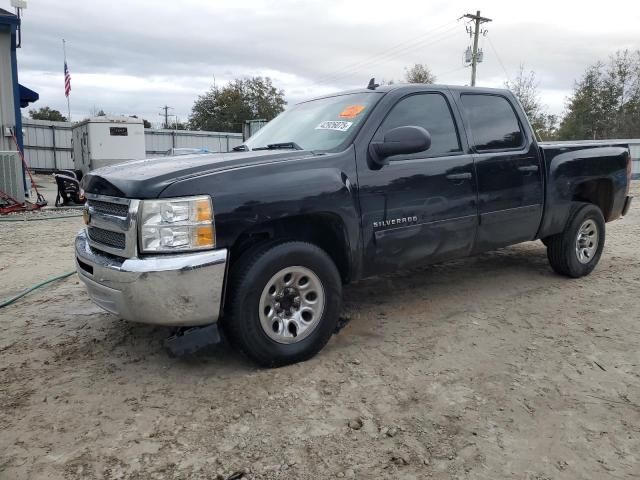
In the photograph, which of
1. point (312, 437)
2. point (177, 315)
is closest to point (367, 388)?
point (312, 437)

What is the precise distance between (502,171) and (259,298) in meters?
2.59

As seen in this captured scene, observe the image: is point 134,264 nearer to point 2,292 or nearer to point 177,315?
point 177,315

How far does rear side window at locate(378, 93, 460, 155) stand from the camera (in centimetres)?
407

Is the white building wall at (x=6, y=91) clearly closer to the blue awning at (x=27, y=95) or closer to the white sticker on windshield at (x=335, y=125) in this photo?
the blue awning at (x=27, y=95)

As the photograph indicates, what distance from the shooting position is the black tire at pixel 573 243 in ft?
17.3

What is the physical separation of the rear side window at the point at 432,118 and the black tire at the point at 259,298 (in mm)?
1316

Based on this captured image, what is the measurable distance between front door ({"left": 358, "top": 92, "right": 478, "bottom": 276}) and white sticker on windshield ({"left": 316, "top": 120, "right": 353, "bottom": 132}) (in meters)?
0.23

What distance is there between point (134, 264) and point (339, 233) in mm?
1360

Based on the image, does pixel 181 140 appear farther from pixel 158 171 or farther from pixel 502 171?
pixel 158 171

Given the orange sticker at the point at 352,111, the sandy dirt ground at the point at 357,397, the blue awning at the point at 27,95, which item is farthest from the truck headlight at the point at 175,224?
the blue awning at the point at 27,95

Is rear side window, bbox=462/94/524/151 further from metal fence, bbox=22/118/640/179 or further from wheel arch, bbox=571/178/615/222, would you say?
metal fence, bbox=22/118/640/179

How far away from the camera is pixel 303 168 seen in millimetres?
3426

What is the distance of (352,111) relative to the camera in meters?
4.02

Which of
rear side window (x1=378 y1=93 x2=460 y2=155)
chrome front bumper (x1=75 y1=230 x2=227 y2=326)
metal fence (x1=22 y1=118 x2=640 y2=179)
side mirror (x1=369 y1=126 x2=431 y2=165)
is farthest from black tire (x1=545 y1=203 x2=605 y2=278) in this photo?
metal fence (x1=22 y1=118 x2=640 y2=179)
